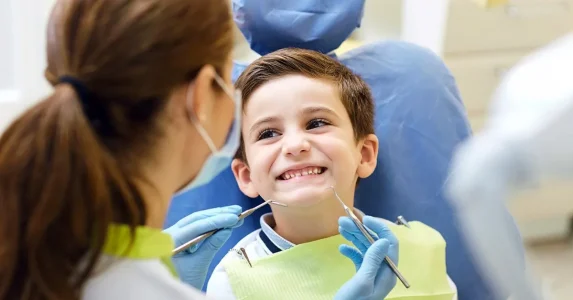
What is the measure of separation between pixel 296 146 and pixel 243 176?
22 cm

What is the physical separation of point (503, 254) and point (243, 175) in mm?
825

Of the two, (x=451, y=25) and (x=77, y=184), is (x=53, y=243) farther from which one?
(x=451, y=25)

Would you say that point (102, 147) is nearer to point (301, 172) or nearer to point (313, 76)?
point (301, 172)

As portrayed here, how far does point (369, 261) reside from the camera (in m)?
1.19

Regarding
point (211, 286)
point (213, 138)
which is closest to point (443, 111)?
point (211, 286)

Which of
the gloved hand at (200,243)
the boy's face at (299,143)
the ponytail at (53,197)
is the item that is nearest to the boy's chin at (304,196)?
the boy's face at (299,143)

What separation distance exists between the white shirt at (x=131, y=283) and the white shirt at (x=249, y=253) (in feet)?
1.59

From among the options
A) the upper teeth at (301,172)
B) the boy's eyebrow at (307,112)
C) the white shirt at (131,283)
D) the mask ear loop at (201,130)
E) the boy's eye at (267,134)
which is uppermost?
the mask ear loop at (201,130)

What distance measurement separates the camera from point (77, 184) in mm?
831

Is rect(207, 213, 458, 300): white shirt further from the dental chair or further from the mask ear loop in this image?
the mask ear loop

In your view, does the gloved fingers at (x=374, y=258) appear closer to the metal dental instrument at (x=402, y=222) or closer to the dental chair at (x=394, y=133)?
the metal dental instrument at (x=402, y=222)

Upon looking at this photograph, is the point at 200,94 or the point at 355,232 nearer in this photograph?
the point at 200,94

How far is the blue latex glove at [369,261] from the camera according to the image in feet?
3.85

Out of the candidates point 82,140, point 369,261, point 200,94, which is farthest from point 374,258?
point 82,140
